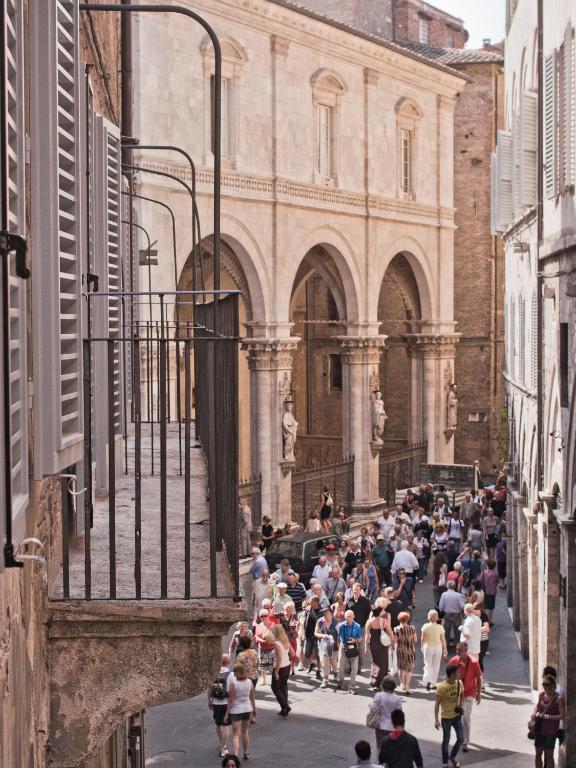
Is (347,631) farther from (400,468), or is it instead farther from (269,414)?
(400,468)

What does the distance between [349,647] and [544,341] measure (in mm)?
4278

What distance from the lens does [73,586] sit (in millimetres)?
4961

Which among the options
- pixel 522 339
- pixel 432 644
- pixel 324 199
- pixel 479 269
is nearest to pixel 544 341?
pixel 432 644

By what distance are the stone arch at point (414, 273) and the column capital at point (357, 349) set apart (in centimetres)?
63

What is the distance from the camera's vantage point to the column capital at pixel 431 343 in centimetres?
3644

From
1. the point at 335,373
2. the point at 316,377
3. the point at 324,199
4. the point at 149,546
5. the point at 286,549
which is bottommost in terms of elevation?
the point at 286,549

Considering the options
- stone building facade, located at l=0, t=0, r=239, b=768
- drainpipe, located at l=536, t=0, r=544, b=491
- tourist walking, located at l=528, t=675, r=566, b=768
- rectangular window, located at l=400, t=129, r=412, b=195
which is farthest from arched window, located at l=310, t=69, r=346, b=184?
stone building facade, located at l=0, t=0, r=239, b=768

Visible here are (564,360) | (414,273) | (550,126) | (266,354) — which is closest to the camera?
(564,360)

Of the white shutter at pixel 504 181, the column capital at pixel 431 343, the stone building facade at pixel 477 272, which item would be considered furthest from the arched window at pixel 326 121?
the stone building facade at pixel 477 272

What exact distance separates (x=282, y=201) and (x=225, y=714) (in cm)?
1679

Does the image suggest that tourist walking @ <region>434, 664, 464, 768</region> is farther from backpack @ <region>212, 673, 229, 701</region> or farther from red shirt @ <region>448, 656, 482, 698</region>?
backpack @ <region>212, 673, 229, 701</region>

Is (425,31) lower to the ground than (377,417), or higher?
higher

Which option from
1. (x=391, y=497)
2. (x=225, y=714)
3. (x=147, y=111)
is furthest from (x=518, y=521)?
(x=391, y=497)

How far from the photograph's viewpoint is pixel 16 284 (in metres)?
3.44
